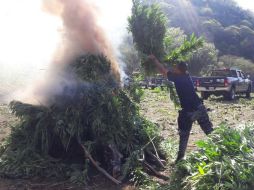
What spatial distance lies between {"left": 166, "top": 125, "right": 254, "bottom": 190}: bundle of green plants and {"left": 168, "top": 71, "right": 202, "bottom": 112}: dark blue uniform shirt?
5.06 ft

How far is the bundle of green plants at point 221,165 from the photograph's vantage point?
447cm

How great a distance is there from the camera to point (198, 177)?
15.4ft

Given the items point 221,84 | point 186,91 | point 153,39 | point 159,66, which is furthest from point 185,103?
point 221,84

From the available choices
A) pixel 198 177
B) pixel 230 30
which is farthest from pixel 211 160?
pixel 230 30

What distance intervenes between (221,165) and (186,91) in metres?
2.71

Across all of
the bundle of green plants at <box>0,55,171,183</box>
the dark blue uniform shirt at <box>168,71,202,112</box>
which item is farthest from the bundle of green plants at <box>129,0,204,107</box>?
the bundle of green plants at <box>0,55,171,183</box>

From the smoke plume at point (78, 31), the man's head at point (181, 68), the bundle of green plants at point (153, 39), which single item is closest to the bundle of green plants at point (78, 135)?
the smoke plume at point (78, 31)

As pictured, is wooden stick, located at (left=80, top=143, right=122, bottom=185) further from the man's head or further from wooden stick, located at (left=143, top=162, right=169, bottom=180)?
the man's head

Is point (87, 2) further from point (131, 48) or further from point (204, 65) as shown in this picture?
point (204, 65)

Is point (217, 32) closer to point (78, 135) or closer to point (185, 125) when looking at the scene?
point (185, 125)

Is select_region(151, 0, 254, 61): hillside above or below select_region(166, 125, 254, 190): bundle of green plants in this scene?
above

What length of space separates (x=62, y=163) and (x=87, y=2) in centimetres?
302

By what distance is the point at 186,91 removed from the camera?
7184 millimetres

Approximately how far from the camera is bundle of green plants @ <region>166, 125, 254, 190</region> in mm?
4469
